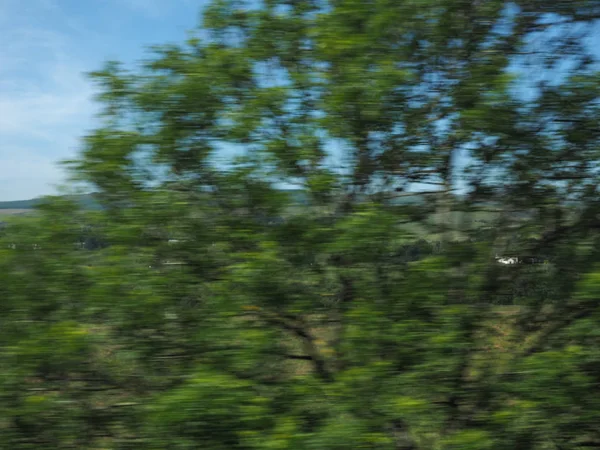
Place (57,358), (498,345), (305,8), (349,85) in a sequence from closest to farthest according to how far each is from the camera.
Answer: (57,358)
(349,85)
(498,345)
(305,8)

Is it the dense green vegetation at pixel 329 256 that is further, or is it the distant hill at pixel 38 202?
the distant hill at pixel 38 202

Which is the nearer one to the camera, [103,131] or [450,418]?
[450,418]

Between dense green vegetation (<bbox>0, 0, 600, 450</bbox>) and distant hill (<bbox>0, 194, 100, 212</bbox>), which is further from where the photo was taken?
distant hill (<bbox>0, 194, 100, 212</bbox>)

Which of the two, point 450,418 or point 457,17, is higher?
point 457,17

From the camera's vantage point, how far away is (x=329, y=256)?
4.38 m

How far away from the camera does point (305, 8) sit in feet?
16.8

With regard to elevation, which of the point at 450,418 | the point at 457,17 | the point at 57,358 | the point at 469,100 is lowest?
the point at 450,418

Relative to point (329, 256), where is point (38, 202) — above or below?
above

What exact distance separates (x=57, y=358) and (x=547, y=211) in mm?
3593

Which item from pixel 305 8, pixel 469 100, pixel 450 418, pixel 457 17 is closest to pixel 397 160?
pixel 469 100

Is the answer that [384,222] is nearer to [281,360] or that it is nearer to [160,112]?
[281,360]

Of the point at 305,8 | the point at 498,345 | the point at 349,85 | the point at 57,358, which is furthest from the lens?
the point at 305,8

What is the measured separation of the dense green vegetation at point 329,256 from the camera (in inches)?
155

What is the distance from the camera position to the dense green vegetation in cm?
394
